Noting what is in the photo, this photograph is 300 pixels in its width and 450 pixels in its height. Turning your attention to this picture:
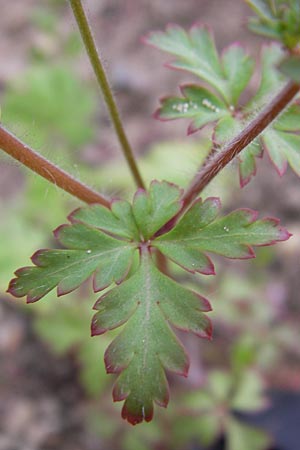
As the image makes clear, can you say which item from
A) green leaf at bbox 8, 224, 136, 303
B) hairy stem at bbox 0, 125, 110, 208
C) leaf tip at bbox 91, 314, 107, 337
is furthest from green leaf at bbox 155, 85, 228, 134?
leaf tip at bbox 91, 314, 107, 337

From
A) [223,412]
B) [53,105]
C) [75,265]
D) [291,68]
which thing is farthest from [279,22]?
[53,105]

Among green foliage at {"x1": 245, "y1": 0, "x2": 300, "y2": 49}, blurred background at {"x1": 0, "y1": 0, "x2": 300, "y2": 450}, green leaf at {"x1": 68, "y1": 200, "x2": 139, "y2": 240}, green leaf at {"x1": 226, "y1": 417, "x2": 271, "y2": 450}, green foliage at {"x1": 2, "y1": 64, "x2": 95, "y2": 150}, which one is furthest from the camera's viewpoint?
green foliage at {"x1": 2, "y1": 64, "x2": 95, "y2": 150}

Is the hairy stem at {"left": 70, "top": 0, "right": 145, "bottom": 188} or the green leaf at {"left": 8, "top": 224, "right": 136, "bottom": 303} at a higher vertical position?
the hairy stem at {"left": 70, "top": 0, "right": 145, "bottom": 188}

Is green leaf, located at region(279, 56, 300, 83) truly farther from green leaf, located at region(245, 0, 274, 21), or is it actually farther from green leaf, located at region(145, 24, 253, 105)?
green leaf, located at region(145, 24, 253, 105)

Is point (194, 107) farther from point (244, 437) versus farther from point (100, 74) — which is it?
point (244, 437)

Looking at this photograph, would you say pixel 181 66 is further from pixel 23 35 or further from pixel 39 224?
pixel 23 35

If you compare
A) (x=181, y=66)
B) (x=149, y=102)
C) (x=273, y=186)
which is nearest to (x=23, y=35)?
(x=149, y=102)
